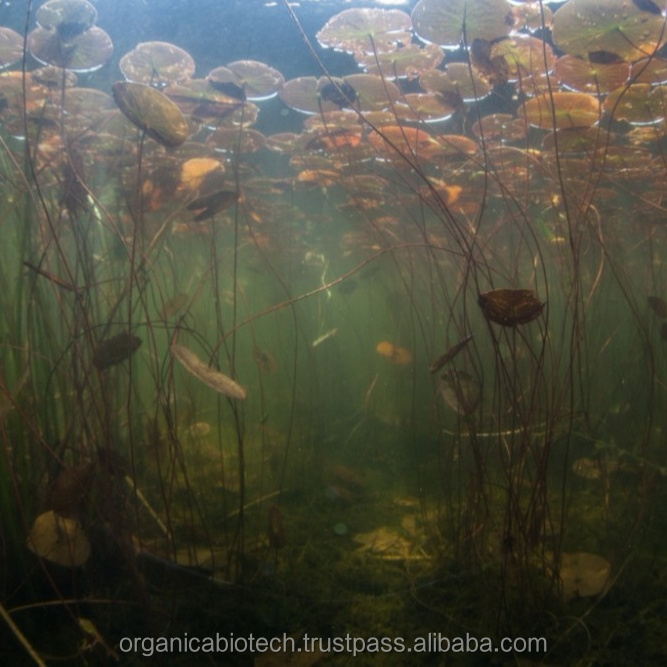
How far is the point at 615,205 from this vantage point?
1172 cm

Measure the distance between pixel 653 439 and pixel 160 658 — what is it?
7375mm

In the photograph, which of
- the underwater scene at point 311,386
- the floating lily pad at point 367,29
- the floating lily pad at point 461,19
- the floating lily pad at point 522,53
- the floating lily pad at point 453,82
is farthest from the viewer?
the floating lily pad at point 453,82

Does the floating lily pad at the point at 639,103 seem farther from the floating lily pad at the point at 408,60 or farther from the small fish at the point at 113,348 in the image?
the small fish at the point at 113,348

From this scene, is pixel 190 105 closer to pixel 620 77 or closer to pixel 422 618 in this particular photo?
pixel 620 77

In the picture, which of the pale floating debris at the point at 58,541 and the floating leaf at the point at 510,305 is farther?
the pale floating debris at the point at 58,541

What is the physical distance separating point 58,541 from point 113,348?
4.17 ft

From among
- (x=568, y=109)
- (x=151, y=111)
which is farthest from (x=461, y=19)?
(x=151, y=111)

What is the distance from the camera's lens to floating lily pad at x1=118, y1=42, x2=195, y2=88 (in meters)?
5.17

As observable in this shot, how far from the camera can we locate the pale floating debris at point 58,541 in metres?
2.98

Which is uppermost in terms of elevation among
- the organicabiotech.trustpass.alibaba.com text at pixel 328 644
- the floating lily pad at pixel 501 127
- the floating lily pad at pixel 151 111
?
the floating lily pad at pixel 501 127

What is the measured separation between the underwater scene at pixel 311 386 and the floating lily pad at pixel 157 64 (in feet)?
0.12

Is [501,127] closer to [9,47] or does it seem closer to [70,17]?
[70,17]

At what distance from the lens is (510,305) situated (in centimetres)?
248

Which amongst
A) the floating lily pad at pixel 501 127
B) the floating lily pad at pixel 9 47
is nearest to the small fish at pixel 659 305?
the floating lily pad at pixel 501 127
